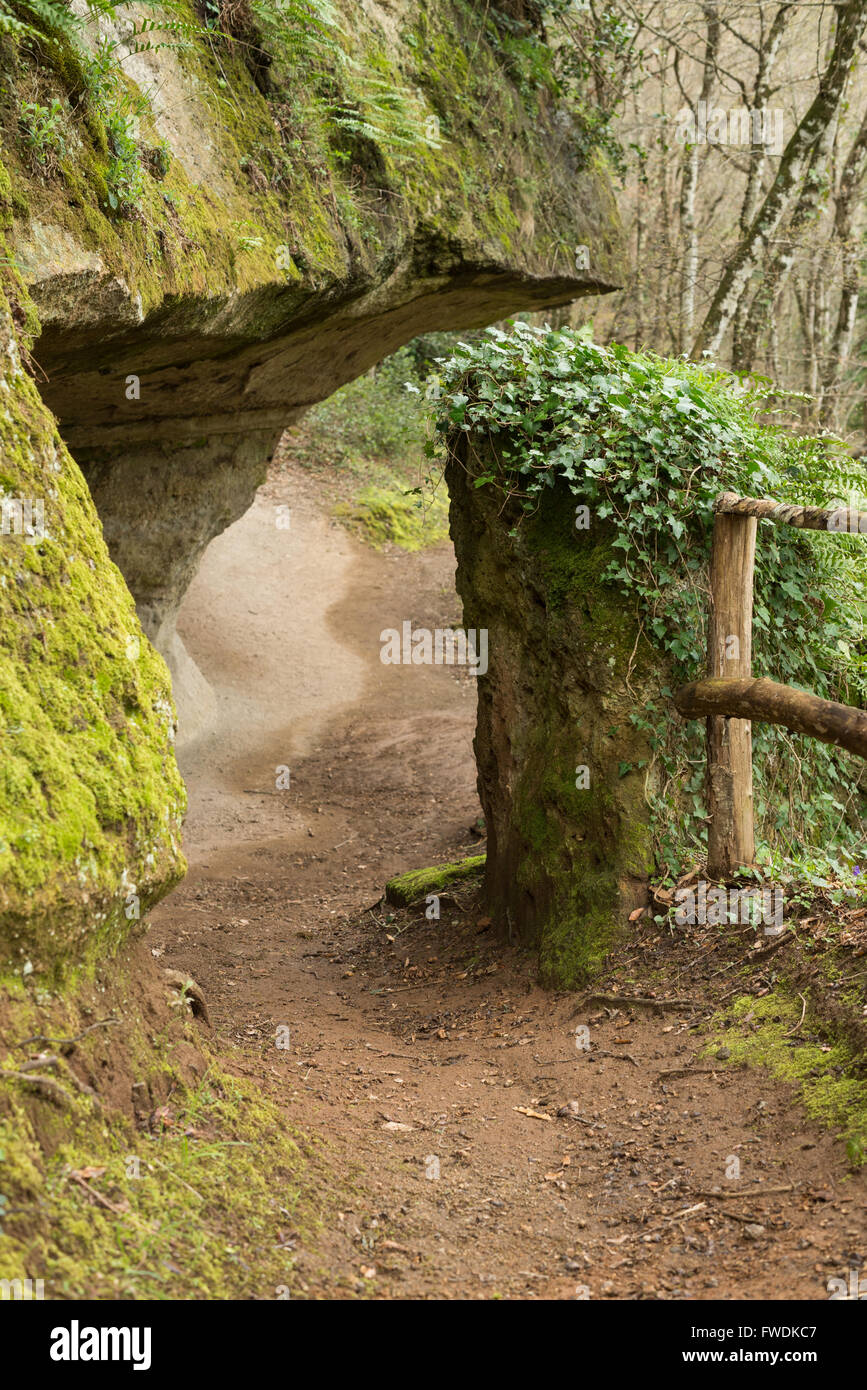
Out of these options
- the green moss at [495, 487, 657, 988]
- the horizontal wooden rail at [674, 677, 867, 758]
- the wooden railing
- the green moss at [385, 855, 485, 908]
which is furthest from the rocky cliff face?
the green moss at [385, 855, 485, 908]

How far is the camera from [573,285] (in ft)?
31.4

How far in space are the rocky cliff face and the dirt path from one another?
1.59 m

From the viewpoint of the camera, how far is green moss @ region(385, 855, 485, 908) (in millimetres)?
8352

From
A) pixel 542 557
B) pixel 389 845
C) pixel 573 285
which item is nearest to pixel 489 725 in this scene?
pixel 542 557

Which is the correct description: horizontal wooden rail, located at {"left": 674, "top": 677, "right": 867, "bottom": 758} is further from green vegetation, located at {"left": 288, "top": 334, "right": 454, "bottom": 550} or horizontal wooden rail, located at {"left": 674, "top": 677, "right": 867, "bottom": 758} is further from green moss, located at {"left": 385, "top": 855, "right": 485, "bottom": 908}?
green vegetation, located at {"left": 288, "top": 334, "right": 454, "bottom": 550}

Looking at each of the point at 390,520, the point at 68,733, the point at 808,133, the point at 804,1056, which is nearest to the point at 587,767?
the point at 804,1056

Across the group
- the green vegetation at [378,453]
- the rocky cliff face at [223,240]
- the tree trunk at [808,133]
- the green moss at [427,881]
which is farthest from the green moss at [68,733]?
the green vegetation at [378,453]

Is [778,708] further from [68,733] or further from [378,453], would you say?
[378,453]

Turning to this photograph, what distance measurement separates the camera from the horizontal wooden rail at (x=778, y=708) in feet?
14.5

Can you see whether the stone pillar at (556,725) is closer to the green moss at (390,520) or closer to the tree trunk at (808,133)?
the tree trunk at (808,133)

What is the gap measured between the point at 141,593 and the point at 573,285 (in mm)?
5867

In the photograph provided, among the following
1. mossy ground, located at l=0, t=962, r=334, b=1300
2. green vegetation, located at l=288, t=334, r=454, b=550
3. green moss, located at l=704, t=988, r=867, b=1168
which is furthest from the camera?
green vegetation, located at l=288, t=334, r=454, b=550

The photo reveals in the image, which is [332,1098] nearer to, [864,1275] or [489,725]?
[864,1275]

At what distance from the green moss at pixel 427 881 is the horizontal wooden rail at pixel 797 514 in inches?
157
